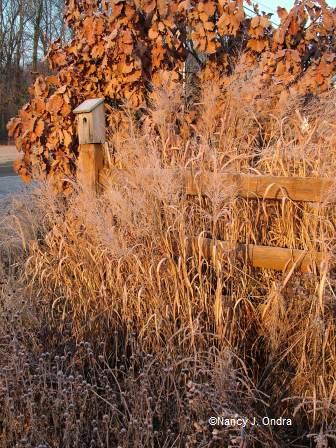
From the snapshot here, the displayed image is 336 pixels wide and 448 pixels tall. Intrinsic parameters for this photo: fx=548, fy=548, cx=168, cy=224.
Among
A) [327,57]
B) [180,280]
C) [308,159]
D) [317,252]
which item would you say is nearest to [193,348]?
[180,280]

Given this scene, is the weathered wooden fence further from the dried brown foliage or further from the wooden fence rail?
the dried brown foliage

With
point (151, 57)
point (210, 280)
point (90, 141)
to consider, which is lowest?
point (210, 280)

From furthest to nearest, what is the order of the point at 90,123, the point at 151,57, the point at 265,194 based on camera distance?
the point at 151,57
the point at 90,123
the point at 265,194

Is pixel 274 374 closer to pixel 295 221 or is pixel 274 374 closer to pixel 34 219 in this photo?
pixel 295 221

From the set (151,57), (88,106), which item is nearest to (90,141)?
(88,106)

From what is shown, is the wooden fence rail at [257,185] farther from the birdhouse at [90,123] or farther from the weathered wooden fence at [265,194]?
the birdhouse at [90,123]

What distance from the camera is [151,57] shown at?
4223mm

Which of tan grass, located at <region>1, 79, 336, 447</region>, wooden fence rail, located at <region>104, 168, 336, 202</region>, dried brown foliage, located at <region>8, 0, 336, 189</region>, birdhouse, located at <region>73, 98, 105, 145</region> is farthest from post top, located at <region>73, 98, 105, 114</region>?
wooden fence rail, located at <region>104, 168, 336, 202</region>

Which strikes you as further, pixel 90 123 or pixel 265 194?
pixel 90 123

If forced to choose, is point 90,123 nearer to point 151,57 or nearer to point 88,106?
point 88,106

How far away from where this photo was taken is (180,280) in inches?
117

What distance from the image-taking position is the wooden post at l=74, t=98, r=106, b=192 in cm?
382

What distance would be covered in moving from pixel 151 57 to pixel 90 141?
0.89 metres

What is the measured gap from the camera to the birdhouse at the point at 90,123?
12.6ft
